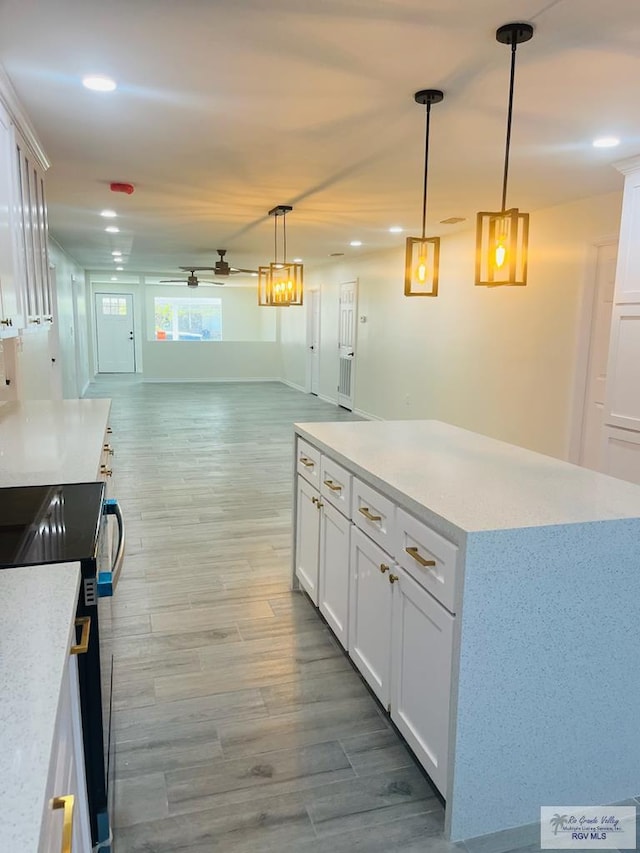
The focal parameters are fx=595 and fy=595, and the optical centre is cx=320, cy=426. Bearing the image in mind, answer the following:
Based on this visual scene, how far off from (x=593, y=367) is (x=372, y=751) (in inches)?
140

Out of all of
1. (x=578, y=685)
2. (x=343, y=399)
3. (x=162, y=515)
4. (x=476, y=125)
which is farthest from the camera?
(x=343, y=399)

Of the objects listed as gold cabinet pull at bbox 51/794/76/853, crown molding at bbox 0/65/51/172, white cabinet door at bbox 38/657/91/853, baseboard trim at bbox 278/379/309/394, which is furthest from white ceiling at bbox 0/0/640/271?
baseboard trim at bbox 278/379/309/394

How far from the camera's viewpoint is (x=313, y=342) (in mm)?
11062

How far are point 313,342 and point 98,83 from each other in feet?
28.4

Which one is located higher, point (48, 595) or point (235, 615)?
point (48, 595)

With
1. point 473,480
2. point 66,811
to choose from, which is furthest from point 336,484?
point 66,811

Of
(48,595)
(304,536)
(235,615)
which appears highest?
(48,595)

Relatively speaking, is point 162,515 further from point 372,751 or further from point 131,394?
point 131,394

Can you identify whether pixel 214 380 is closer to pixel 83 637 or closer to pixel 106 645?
pixel 106 645

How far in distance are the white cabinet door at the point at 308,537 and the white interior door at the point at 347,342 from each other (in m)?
6.23

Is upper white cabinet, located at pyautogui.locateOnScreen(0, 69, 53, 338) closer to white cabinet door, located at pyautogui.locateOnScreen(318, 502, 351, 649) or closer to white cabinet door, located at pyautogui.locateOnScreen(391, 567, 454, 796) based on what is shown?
white cabinet door, located at pyautogui.locateOnScreen(318, 502, 351, 649)

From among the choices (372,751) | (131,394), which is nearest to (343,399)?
(131,394)

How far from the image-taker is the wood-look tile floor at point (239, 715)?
171 centimetres

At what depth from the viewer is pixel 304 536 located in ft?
9.78
